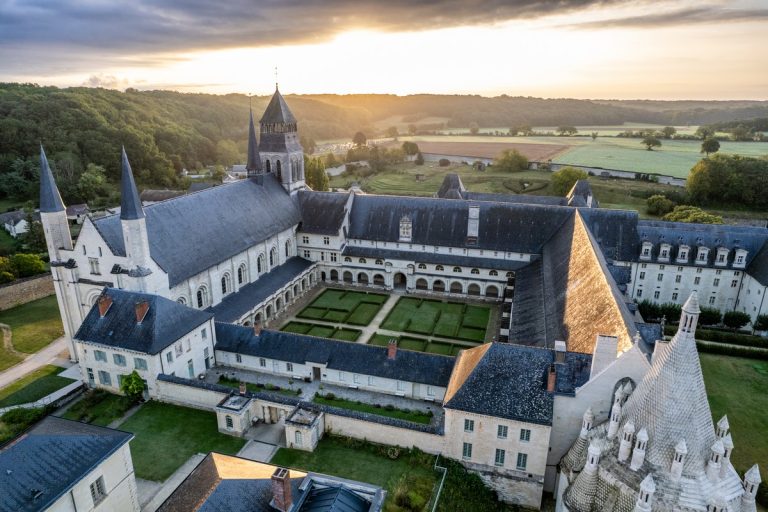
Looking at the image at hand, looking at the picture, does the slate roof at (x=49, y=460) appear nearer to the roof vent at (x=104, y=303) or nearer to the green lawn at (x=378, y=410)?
the roof vent at (x=104, y=303)

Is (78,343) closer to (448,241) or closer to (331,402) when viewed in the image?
(331,402)

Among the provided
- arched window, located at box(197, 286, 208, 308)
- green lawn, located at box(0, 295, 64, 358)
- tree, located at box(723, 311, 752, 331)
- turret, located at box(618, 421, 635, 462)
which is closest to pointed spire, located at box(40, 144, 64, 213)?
arched window, located at box(197, 286, 208, 308)

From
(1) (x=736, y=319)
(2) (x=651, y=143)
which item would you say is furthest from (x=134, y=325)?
(2) (x=651, y=143)

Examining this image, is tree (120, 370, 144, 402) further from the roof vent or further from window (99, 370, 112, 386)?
the roof vent

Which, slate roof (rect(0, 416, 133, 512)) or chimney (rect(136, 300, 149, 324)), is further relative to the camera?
chimney (rect(136, 300, 149, 324))

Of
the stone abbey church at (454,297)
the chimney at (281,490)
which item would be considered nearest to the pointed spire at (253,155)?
Answer: the stone abbey church at (454,297)

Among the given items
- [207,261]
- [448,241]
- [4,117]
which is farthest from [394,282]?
[4,117]
